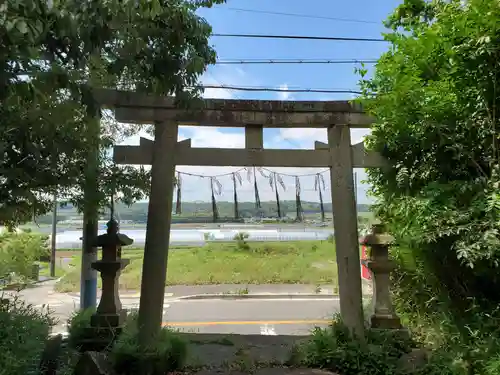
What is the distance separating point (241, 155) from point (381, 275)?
2.34 metres

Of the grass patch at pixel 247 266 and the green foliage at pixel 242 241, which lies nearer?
the green foliage at pixel 242 241

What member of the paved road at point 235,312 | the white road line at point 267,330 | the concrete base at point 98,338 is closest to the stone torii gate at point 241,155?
the concrete base at point 98,338

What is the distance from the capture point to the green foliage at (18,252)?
607 centimetres

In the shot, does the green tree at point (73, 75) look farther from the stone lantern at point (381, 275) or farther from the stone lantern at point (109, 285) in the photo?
the stone lantern at point (381, 275)

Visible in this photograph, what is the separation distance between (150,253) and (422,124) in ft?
10.5

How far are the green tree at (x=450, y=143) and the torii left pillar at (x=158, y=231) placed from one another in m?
2.41

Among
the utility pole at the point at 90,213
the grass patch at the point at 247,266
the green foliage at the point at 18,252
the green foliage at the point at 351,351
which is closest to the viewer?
the green foliage at the point at 351,351

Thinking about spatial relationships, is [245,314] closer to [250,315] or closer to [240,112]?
[250,315]

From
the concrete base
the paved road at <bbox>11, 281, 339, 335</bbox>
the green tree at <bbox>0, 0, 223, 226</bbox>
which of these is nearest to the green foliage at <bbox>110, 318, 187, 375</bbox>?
the concrete base

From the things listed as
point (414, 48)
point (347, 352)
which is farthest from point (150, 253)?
point (414, 48)

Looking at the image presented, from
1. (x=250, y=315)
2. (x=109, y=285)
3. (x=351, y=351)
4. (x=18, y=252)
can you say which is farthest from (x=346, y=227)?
(x=18, y=252)

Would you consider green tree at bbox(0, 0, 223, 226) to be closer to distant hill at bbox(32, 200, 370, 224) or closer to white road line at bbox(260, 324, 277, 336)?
distant hill at bbox(32, 200, 370, 224)

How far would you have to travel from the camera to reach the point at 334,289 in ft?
40.9

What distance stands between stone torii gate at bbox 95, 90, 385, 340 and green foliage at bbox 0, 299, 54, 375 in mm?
1041
